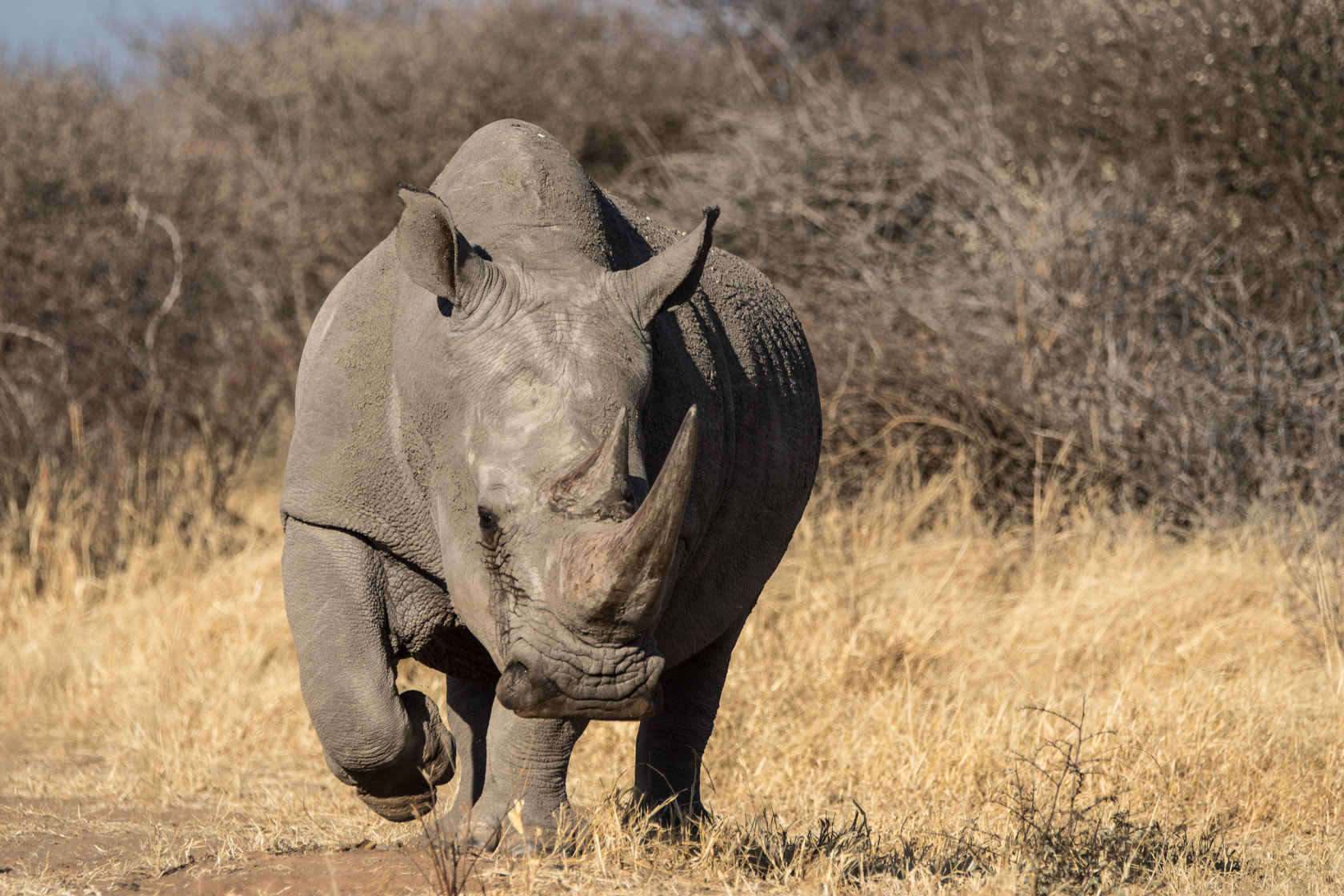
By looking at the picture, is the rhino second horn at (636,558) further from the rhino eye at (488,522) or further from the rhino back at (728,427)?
the rhino back at (728,427)

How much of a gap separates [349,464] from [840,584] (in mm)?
3910

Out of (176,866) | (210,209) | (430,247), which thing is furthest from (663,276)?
(210,209)

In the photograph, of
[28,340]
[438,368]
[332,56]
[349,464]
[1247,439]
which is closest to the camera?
[438,368]

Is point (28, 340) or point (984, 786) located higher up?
point (28, 340)

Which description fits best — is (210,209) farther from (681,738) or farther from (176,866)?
(176,866)

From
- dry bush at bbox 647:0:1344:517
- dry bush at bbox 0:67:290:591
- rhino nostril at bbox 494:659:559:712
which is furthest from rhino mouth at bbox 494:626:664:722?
dry bush at bbox 0:67:290:591

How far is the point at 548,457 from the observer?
2781 mm

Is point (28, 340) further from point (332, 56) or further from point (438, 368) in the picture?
point (332, 56)

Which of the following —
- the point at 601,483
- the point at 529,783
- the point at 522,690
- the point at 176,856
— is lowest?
the point at 176,856

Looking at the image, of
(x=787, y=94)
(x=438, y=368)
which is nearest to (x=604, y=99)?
(x=787, y=94)

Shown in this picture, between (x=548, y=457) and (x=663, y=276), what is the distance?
61 cm

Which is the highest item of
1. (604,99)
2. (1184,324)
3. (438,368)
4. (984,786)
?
(604,99)

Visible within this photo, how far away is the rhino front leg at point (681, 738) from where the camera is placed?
4.26 metres

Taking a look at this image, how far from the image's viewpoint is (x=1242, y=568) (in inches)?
270
